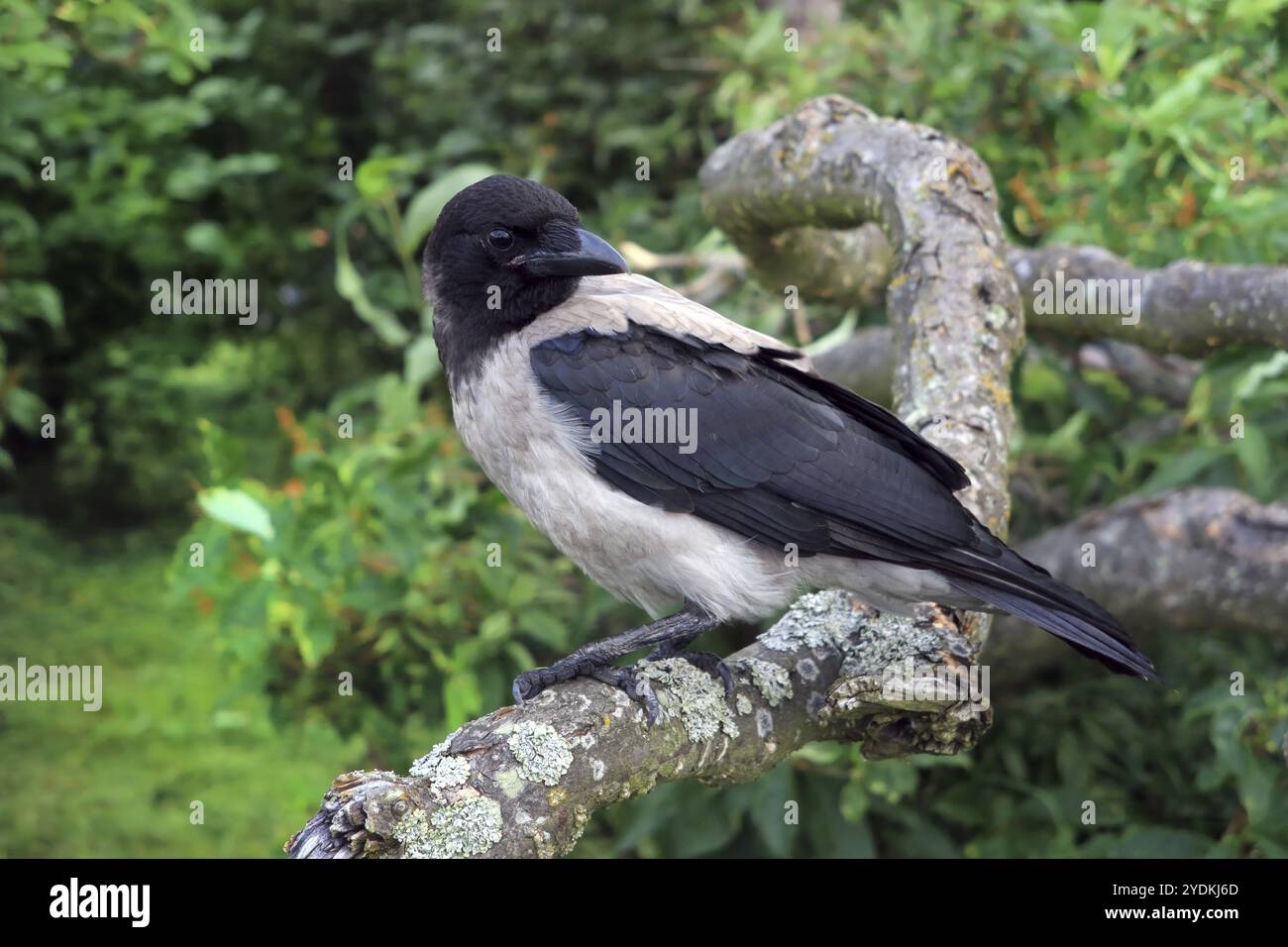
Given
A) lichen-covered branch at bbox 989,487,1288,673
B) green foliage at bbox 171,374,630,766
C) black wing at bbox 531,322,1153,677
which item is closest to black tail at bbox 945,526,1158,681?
black wing at bbox 531,322,1153,677

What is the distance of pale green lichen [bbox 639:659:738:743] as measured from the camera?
8.28ft

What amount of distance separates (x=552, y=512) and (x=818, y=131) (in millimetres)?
1568

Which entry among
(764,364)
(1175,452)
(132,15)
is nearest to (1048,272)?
(1175,452)

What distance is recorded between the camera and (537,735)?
7.39ft

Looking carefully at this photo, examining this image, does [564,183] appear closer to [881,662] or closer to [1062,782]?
[1062,782]

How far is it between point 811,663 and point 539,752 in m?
0.72

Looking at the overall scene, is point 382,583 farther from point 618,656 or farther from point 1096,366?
point 1096,366

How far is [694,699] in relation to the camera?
257 centimetres

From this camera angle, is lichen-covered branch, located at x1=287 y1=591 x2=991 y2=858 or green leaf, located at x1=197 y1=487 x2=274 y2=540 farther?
green leaf, located at x1=197 y1=487 x2=274 y2=540

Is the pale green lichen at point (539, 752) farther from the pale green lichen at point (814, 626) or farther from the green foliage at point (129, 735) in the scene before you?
the green foliage at point (129, 735)

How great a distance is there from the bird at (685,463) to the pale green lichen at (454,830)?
0.63m

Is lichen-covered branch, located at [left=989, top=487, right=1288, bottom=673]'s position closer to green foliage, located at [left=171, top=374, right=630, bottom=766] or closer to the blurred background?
the blurred background

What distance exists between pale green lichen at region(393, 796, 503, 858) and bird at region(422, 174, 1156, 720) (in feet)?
2.06

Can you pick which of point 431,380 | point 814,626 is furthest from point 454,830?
point 431,380
